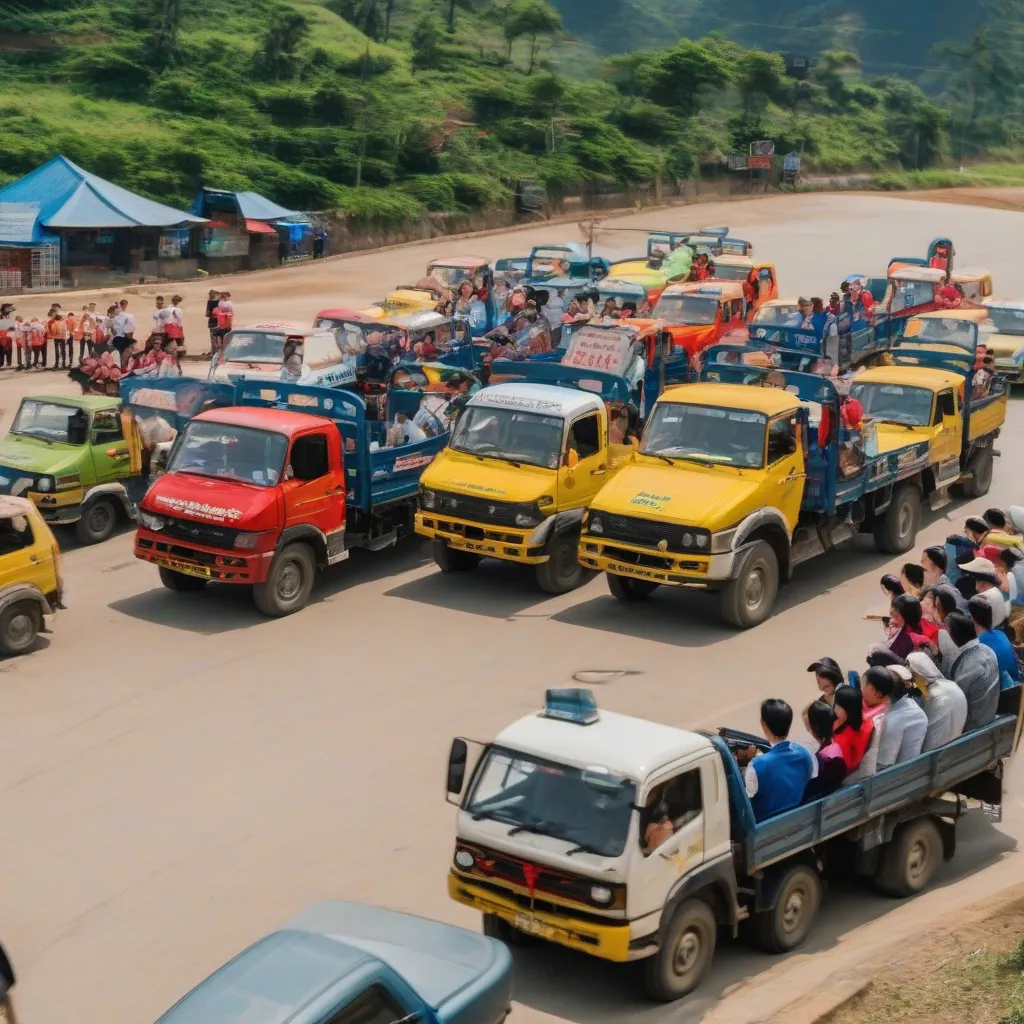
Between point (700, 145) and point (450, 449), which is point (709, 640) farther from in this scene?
point (700, 145)

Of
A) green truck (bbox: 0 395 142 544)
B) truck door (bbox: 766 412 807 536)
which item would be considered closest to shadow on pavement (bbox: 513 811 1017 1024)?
truck door (bbox: 766 412 807 536)

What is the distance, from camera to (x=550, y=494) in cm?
1722

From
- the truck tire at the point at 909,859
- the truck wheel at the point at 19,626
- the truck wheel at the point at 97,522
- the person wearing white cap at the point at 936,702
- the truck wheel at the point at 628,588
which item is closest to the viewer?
the truck tire at the point at 909,859

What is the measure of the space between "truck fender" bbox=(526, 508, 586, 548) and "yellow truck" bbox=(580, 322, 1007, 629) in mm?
706

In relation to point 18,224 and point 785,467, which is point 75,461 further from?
point 18,224

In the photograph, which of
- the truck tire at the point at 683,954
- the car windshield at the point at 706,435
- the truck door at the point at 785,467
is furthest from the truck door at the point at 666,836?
the car windshield at the point at 706,435

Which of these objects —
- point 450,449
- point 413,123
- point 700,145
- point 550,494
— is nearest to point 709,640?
point 550,494

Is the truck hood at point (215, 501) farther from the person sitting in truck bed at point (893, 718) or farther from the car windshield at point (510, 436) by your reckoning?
the person sitting in truck bed at point (893, 718)

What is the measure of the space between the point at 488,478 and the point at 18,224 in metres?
28.8

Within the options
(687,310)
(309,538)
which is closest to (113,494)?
(309,538)

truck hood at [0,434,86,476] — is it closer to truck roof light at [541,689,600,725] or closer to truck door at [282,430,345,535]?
truck door at [282,430,345,535]

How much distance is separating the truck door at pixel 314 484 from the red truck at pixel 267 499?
10 mm

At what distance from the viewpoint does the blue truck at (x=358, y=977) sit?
7270 millimetres

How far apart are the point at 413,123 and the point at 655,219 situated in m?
10.8
